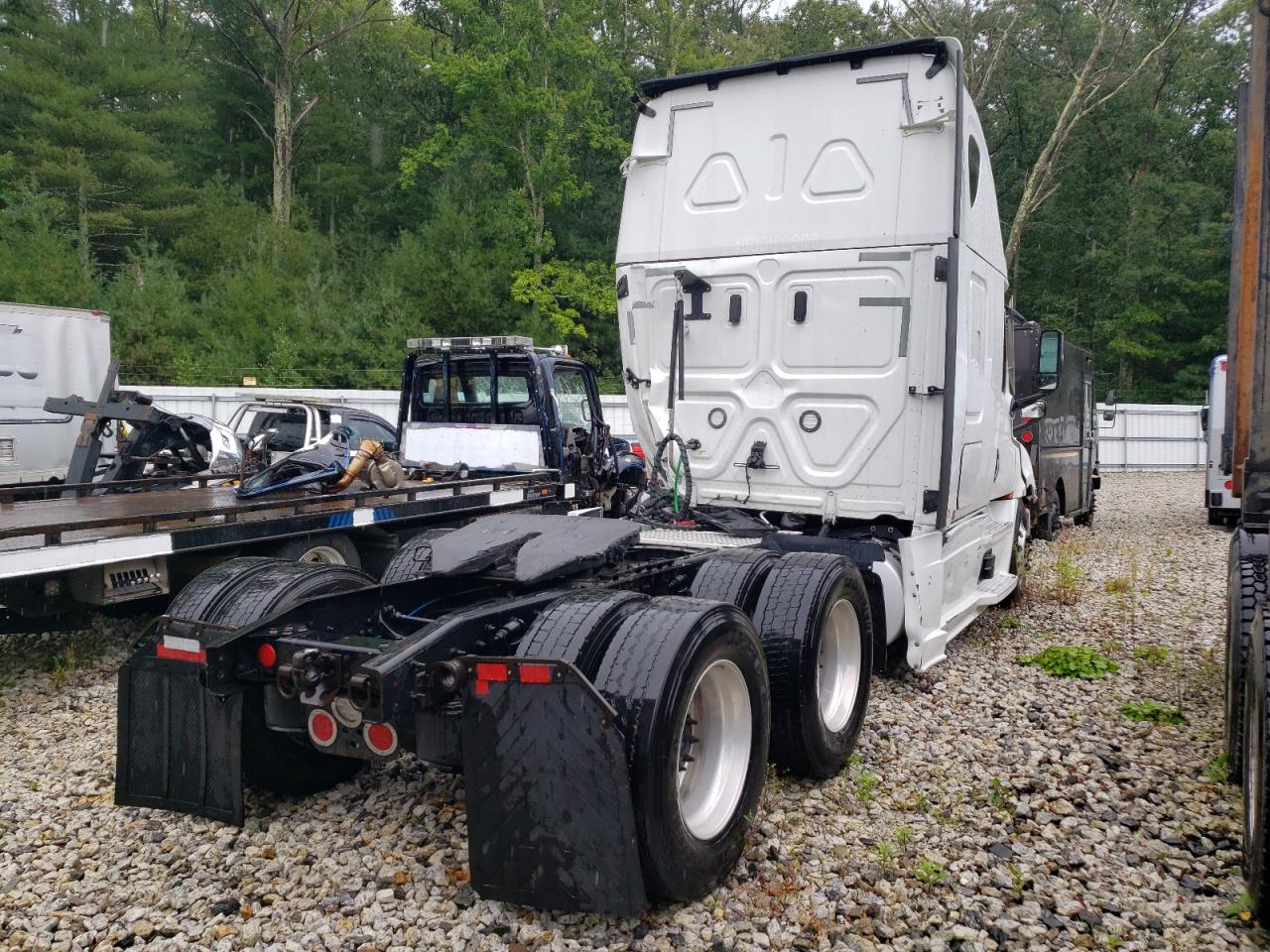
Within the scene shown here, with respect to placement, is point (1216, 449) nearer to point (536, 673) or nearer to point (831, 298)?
point (831, 298)

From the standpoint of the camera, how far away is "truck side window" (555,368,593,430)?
30.7 feet

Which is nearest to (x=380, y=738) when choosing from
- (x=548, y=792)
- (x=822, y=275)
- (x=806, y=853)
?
(x=548, y=792)

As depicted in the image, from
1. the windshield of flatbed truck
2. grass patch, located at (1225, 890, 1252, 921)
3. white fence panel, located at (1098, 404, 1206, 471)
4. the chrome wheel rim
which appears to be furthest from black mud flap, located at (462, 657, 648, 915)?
white fence panel, located at (1098, 404, 1206, 471)

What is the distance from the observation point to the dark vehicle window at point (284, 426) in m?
10.7

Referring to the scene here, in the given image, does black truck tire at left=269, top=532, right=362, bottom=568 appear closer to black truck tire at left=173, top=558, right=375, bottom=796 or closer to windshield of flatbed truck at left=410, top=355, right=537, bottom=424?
black truck tire at left=173, top=558, right=375, bottom=796

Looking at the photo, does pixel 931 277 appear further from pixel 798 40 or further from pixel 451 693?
pixel 798 40

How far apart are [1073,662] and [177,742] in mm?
5458

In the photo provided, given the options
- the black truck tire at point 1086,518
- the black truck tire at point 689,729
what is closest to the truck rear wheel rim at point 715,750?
the black truck tire at point 689,729

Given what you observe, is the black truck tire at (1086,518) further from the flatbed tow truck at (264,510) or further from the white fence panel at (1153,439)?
the white fence panel at (1153,439)

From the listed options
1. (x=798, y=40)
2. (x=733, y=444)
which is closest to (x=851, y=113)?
(x=733, y=444)

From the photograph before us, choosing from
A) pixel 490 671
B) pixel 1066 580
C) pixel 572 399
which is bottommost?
pixel 1066 580

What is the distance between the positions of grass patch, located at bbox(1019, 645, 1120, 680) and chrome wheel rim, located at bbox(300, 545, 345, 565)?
4.89 m

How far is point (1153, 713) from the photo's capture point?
5.44 m

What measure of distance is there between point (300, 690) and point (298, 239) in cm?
3119
